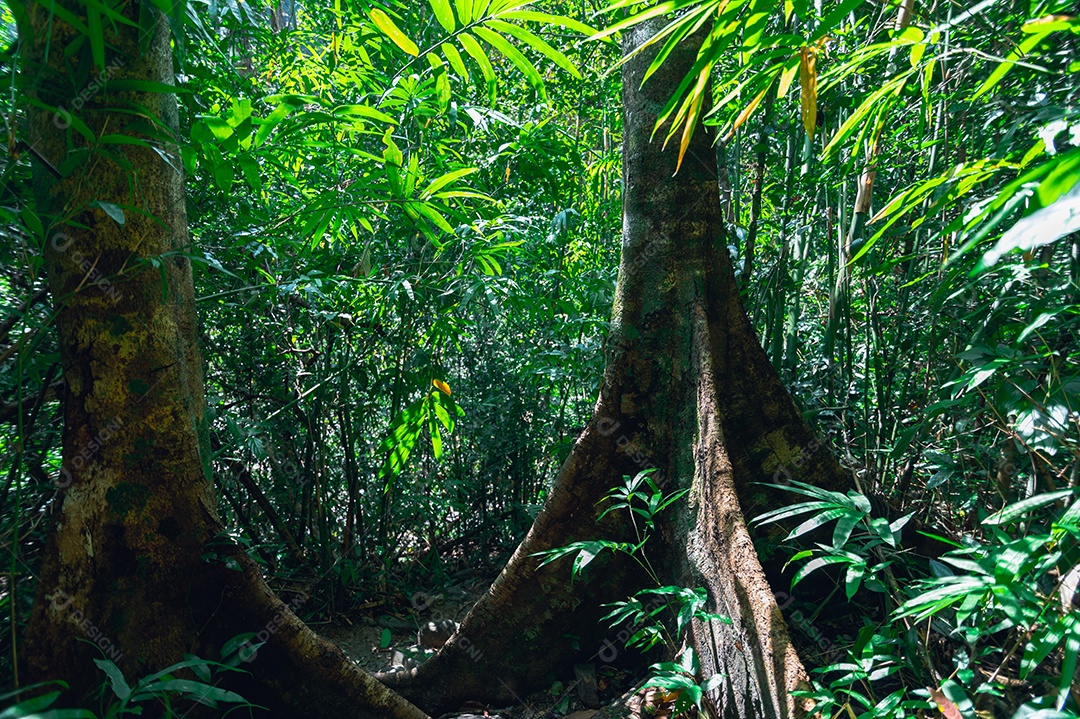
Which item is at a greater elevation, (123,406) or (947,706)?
(123,406)

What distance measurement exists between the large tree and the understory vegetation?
6 centimetres

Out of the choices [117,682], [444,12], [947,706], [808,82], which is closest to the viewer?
[947,706]

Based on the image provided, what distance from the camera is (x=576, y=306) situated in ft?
12.1

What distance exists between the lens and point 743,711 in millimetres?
1837

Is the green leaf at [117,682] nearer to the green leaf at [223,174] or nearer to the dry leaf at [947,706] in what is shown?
the green leaf at [223,174]

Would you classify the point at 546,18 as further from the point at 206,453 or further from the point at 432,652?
the point at 432,652

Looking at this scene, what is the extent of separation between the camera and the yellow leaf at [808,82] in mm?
1522

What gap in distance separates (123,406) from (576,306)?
7.87 ft

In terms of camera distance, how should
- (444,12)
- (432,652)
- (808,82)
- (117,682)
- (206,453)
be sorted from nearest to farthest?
(117,682), (808,82), (444,12), (206,453), (432,652)

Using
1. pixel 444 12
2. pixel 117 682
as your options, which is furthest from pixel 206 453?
pixel 444 12

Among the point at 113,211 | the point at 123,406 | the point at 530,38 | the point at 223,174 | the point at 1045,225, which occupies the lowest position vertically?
the point at 1045,225

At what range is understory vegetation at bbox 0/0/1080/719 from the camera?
4.71 feet

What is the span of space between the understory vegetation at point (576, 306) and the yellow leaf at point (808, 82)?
0.4 inches

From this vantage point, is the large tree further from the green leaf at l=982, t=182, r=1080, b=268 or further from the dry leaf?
the green leaf at l=982, t=182, r=1080, b=268
